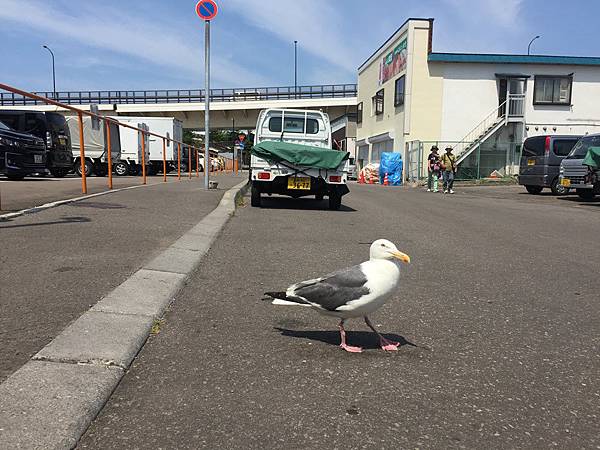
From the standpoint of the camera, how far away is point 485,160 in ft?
92.8

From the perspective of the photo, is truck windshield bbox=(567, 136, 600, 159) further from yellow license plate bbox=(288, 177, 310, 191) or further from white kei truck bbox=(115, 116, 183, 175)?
white kei truck bbox=(115, 116, 183, 175)

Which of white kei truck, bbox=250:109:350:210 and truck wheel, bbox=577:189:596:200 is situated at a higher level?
white kei truck, bbox=250:109:350:210

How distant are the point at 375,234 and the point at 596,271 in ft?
9.50

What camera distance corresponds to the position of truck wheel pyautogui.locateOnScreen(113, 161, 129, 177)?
81.3 ft

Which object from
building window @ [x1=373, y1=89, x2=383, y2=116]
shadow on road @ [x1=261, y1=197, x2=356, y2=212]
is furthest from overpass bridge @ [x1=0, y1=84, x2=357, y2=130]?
shadow on road @ [x1=261, y1=197, x2=356, y2=212]

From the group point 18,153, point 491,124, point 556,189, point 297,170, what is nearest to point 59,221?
point 297,170

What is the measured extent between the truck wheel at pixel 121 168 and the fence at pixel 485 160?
51.5 feet

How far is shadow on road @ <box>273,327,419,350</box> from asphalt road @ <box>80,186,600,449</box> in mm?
12

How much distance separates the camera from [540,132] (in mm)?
28141

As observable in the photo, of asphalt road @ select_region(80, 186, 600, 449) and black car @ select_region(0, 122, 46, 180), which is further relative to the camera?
black car @ select_region(0, 122, 46, 180)

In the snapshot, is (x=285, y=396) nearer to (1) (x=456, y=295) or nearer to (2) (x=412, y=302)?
(2) (x=412, y=302)

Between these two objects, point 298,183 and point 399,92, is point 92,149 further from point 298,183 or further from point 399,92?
point 399,92

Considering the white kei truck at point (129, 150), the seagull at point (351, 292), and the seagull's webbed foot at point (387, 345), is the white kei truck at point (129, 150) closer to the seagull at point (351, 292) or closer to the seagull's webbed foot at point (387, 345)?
the seagull at point (351, 292)

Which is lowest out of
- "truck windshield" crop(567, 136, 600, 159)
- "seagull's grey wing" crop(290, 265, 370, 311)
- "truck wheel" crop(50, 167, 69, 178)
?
"seagull's grey wing" crop(290, 265, 370, 311)
